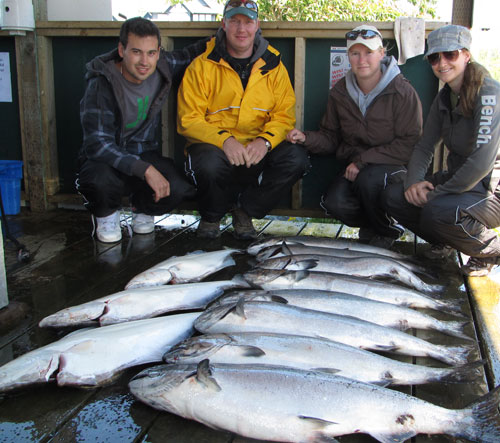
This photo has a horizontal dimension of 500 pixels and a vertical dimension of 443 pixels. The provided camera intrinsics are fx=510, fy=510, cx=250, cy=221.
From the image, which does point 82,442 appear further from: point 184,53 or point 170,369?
point 184,53

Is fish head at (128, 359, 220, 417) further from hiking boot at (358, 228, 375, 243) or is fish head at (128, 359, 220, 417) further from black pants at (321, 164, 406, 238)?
hiking boot at (358, 228, 375, 243)

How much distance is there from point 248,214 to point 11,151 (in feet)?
9.22

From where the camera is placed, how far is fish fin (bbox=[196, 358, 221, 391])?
1.97 m

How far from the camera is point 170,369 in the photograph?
2.08m

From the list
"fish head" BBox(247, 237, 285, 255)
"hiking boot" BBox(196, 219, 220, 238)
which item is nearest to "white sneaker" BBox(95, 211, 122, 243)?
"hiking boot" BBox(196, 219, 220, 238)

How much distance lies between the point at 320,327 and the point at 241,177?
2.38 metres

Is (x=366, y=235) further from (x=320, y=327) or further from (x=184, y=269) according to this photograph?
(x=320, y=327)

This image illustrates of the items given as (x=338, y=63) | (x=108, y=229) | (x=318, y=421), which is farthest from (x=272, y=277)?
(x=338, y=63)

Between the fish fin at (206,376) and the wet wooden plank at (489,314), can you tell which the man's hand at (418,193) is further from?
the fish fin at (206,376)

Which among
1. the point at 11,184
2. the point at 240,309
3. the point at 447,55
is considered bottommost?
the point at 240,309

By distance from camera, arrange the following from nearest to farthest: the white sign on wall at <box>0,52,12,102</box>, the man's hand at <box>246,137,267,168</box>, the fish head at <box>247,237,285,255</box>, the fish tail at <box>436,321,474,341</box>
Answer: the fish tail at <box>436,321,474,341</box>, the fish head at <box>247,237,285,255</box>, the man's hand at <box>246,137,267,168</box>, the white sign on wall at <box>0,52,12,102</box>

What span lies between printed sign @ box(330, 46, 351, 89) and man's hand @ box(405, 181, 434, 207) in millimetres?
1560

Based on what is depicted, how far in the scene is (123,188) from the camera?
14.2 ft

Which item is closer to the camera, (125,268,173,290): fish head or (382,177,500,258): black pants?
(125,268,173,290): fish head
